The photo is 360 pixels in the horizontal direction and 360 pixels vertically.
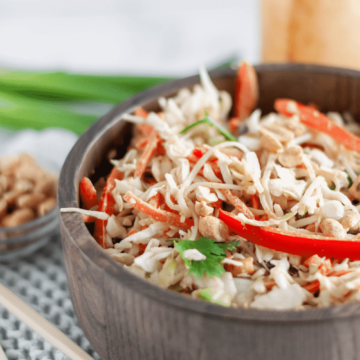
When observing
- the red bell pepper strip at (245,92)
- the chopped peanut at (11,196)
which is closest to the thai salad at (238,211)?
the red bell pepper strip at (245,92)

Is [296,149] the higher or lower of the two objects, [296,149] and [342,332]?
the higher

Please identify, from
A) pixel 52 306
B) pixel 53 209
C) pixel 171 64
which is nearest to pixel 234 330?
pixel 52 306

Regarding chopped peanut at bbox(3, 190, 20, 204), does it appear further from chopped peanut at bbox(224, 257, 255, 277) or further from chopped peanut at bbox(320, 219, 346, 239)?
chopped peanut at bbox(320, 219, 346, 239)

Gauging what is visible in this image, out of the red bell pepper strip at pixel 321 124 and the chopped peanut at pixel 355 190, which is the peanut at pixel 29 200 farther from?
the chopped peanut at pixel 355 190

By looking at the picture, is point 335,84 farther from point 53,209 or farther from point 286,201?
point 53,209

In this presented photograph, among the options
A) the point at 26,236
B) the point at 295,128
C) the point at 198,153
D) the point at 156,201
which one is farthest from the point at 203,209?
the point at 26,236

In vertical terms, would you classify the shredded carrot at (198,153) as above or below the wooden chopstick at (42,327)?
above
